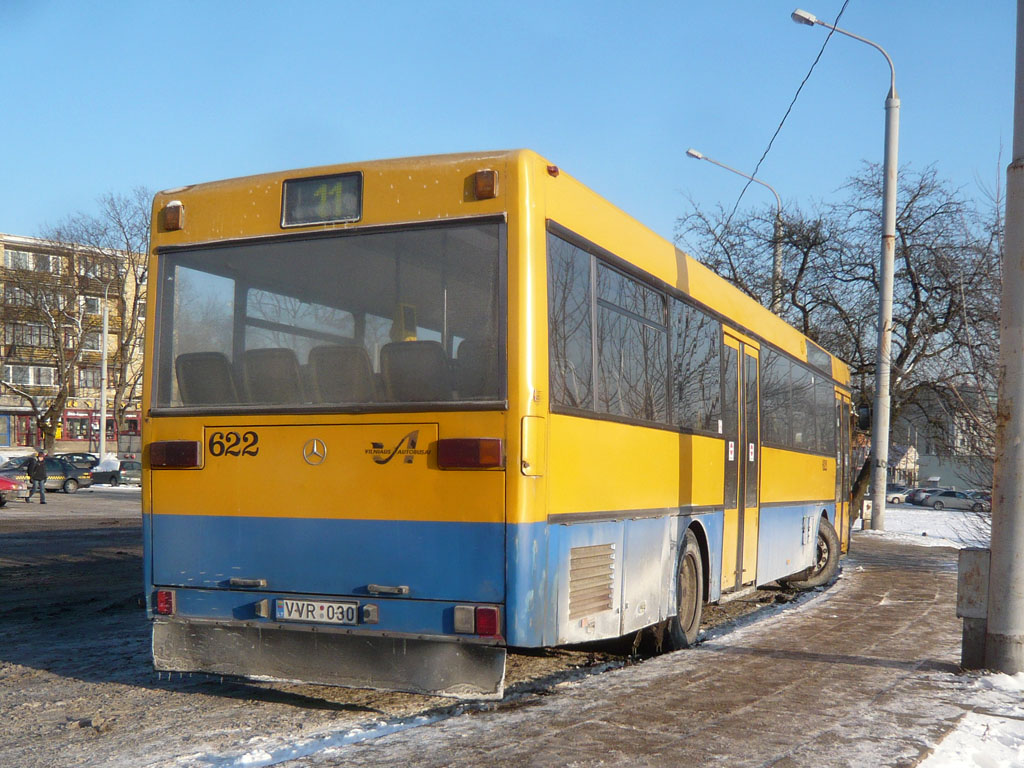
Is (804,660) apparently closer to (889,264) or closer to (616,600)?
(616,600)

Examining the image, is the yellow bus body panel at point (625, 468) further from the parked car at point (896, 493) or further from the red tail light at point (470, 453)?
the parked car at point (896, 493)

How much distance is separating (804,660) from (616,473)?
254 centimetres

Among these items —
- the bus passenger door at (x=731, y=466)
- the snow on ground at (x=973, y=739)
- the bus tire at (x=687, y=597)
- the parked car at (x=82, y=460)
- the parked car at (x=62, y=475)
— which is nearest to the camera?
the snow on ground at (x=973, y=739)

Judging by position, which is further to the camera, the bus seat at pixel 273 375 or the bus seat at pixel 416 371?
the bus seat at pixel 273 375

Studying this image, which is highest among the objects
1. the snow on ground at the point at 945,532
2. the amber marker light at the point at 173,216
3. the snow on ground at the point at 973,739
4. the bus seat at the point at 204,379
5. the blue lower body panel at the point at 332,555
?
the amber marker light at the point at 173,216

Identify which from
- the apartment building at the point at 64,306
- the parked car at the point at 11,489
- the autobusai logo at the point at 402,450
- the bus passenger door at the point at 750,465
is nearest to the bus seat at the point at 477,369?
the autobusai logo at the point at 402,450

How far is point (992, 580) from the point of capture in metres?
7.68

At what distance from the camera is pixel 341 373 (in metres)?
6.31

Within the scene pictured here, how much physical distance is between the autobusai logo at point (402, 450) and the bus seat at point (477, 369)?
1.22ft

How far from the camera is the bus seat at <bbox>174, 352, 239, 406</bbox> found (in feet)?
21.8

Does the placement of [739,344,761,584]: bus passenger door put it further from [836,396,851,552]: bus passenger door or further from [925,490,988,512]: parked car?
[925,490,988,512]: parked car

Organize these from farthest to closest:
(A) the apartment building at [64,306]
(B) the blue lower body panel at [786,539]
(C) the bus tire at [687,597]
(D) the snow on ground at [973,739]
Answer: (A) the apartment building at [64,306]
(B) the blue lower body panel at [786,539]
(C) the bus tire at [687,597]
(D) the snow on ground at [973,739]

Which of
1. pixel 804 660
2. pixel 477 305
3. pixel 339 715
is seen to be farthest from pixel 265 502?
pixel 804 660

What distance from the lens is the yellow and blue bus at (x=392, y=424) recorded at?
5.95 meters
